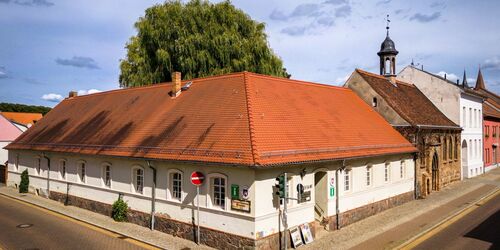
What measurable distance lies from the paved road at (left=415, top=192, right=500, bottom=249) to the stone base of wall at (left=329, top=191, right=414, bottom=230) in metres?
Result: 3.67

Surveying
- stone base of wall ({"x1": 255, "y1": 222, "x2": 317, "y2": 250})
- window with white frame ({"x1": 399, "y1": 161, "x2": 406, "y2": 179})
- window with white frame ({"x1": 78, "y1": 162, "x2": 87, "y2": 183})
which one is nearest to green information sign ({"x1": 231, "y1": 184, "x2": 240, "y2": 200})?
stone base of wall ({"x1": 255, "y1": 222, "x2": 317, "y2": 250})

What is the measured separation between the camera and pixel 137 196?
19.0m

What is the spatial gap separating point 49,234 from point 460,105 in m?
31.9

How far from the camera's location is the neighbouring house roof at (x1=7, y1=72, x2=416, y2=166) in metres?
15.9

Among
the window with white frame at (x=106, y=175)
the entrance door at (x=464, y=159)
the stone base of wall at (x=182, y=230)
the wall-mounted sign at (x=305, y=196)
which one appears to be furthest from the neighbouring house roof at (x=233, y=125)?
the entrance door at (x=464, y=159)

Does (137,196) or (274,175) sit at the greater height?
(274,175)

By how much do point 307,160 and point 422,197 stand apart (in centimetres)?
1425

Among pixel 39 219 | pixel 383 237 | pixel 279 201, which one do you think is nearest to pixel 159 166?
pixel 279 201

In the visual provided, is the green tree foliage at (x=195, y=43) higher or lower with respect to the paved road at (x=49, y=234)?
higher

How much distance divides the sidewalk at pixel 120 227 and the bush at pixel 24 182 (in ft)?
6.91

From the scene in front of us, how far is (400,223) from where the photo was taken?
19359 millimetres

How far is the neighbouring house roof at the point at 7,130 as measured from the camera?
43612mm

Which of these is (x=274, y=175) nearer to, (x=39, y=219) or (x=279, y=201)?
(x=279, y=201)

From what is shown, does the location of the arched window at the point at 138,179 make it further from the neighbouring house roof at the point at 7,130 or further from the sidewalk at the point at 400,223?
the neighbouring house roof at the point at 7,130
